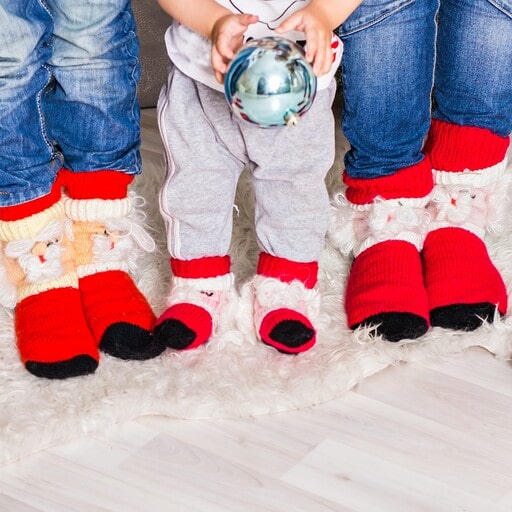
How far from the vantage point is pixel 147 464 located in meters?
1.04

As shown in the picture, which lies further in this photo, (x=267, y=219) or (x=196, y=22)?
(x=267, y=219)

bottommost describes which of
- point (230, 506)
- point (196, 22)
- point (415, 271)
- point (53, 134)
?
point (230, 506)

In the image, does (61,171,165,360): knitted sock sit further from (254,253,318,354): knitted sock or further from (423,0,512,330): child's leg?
(423,0,512,330): child's leg

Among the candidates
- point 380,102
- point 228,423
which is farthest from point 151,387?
point 380,102

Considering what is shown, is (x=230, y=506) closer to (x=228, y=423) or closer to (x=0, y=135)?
(x=228, y=423)

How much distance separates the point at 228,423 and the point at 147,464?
0.11 metres

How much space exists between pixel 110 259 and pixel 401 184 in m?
0.39

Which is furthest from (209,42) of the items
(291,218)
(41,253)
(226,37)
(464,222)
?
(464,222)

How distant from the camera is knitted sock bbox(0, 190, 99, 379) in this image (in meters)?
1.16

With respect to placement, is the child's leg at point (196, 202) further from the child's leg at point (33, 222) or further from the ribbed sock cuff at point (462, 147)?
the ribbed sock cuff at point (462, 147)

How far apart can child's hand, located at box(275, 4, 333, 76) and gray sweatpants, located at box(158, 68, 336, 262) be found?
0.47 feet

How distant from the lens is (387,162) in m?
1.28

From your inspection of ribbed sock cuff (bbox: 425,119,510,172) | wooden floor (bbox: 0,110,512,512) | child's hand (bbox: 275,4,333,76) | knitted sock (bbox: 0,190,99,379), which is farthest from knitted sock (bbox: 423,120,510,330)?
knitted sock (bbox: 0,190,99,379)

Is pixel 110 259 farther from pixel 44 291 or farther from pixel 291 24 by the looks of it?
pixel 291 24
